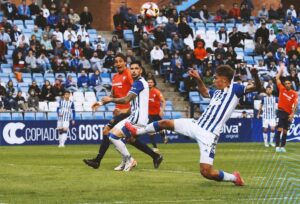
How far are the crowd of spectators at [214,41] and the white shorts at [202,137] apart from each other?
77.7 ft

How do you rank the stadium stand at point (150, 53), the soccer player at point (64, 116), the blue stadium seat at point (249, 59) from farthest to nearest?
the blue stadium seat at point (249, 59) < the stadium stand at point (150, 53) < the soccer player at point (64, 116)

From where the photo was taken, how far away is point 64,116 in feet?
108

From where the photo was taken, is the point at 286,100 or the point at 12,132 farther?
the point at 12,132

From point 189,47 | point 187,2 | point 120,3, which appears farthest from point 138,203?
point 187,2

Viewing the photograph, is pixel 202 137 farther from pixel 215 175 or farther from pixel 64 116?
pixel 64 116

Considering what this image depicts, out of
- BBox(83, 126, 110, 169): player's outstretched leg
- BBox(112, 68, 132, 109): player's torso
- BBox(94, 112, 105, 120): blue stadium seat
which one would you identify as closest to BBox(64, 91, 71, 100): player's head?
BBox(94, 112, 105, 120): blue stadium seat

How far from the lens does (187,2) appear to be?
49469 millimetres

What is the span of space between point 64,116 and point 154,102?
5.54 m

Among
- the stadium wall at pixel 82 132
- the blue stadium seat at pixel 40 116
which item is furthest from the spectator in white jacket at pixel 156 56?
the blue stadium seat at pixel 40 116

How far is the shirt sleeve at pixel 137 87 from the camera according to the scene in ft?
56.8

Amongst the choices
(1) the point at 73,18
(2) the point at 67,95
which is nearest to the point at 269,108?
(2) the point at 67,95

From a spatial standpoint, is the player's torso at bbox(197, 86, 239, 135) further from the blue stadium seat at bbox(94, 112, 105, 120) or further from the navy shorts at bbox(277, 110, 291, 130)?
the blue stadium seat at bbox(94, 112, 105, 120)

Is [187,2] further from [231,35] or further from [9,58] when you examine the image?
[9,58]

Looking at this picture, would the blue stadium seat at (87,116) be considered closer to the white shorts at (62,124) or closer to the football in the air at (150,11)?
the white shorts at (62,124)
